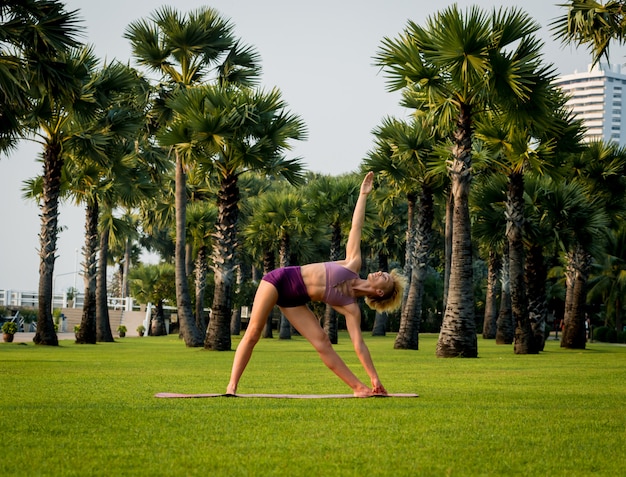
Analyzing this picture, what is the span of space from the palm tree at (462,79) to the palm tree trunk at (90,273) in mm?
15552

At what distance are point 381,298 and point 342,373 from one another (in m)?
0.98

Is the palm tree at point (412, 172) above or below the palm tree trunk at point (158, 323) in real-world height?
above

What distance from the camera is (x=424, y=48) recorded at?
24344 mm

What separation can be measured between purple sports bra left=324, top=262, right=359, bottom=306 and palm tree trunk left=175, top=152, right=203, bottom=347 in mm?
25109

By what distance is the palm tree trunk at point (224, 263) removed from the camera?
1185 inches

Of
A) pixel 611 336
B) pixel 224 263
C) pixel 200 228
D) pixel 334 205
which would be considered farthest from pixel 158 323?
pixel 224 263

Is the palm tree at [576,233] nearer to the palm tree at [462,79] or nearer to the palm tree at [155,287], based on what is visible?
the palm tree at [462,79]

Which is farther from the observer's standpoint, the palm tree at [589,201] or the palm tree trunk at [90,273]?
the palm tree trunk at [90,273]

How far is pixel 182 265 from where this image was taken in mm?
34875

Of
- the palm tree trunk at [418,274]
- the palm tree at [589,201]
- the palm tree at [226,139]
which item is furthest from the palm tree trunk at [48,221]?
the palm tree at [589,201]

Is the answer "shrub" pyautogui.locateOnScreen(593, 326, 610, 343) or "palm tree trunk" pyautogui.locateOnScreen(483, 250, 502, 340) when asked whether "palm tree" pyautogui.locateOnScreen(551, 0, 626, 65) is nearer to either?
"palm tree trunk" pyautogui.locateOnScreen(483, 250, 502, 340)

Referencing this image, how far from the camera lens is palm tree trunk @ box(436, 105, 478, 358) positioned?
83.1 feet

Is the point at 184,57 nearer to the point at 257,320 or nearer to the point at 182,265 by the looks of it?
the point at 182,265

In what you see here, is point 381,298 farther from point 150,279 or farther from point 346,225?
point 150,279
